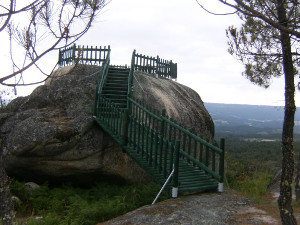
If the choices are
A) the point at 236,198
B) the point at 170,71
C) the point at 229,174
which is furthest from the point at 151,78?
the point at 236,198

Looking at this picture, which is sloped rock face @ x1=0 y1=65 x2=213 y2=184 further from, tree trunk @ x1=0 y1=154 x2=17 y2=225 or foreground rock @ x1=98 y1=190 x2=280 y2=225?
tree trunk @ x1=0 y1=154 x2=17 y2=225

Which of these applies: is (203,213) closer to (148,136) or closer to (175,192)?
(175,192)

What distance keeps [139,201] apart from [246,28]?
16.5 ft

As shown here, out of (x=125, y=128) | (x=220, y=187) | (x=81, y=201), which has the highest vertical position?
(x=125, y=128)

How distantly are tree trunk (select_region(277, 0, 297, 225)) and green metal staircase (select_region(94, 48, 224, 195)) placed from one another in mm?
2077

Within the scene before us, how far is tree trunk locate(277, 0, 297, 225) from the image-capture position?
5.27 meters

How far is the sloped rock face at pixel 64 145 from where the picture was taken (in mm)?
9648

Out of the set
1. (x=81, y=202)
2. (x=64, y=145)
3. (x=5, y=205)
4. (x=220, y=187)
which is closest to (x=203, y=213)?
(x=220, y=187)

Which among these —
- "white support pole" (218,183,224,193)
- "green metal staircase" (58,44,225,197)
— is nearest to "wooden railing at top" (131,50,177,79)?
"green metal staircase" (58,44,225,197)

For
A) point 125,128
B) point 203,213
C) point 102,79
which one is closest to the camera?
point 203,213

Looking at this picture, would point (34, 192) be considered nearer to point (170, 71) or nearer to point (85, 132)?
point (85, 132)

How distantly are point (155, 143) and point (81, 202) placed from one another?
2412 mm

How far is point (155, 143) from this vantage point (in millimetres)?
8195

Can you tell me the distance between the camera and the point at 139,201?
8320 mm
